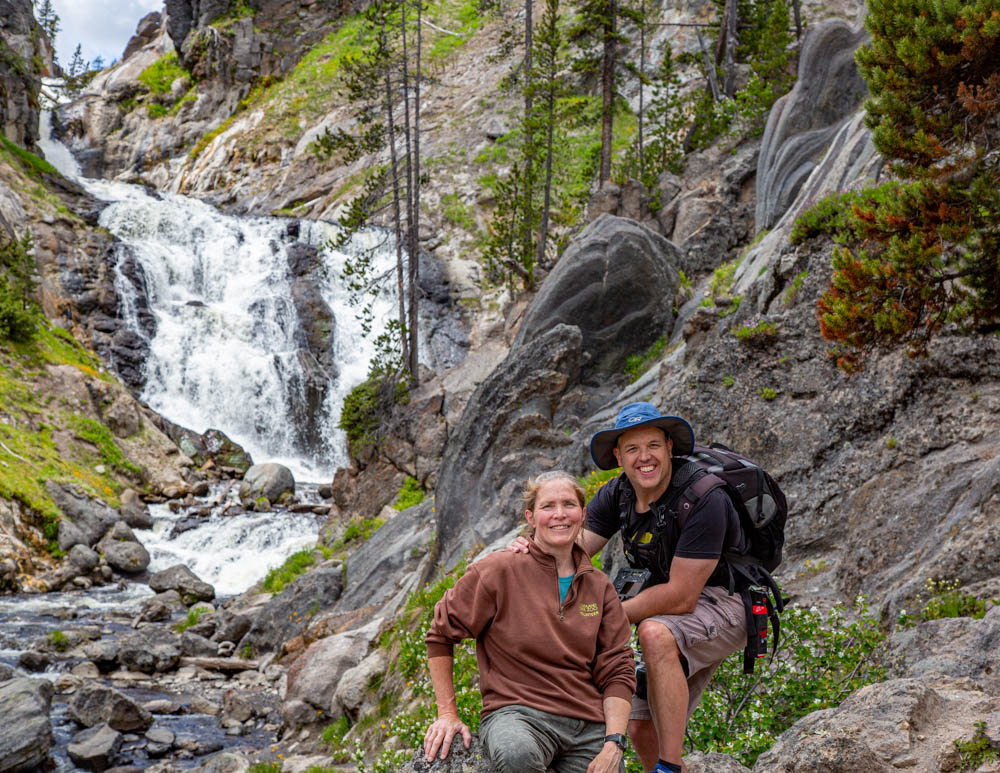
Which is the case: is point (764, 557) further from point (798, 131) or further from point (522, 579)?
point (798, 131)

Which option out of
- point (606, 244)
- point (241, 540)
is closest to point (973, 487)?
point (606, 244)

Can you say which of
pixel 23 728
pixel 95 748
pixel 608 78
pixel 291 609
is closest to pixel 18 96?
pixel 608 78

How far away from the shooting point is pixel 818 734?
4.13m

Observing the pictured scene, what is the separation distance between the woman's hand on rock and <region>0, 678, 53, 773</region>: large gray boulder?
9323 millimetres

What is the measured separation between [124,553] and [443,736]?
19781 millimetres

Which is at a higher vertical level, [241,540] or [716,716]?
[716,716]

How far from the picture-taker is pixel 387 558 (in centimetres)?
1576

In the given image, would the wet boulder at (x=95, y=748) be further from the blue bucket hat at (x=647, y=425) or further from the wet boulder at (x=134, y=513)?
the wet boulder at (x=134, y=513)

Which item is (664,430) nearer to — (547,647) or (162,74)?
(547,647)

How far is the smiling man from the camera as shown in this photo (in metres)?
3.77

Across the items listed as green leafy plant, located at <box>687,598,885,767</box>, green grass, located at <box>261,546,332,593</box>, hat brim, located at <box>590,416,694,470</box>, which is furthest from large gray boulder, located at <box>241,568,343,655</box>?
hat brim, located at <box>590,416,694,470</box>

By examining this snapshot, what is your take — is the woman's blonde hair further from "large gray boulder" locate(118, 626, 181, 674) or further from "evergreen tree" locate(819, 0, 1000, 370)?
"large gray boulder" locate(118, 626, 181, 674)

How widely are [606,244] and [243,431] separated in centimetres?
1824

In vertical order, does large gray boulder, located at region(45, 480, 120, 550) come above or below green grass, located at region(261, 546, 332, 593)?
above
